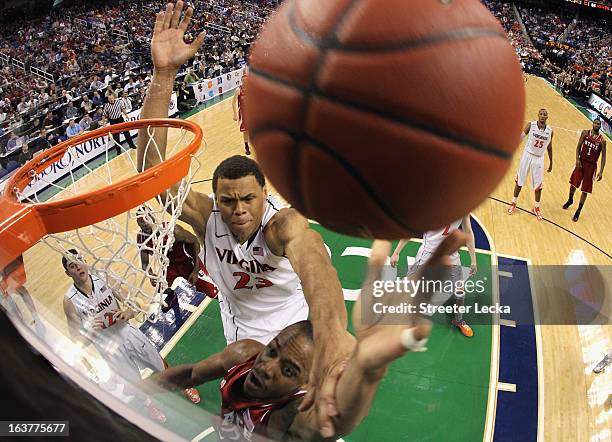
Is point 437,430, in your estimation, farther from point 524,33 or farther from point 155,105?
point 524,33

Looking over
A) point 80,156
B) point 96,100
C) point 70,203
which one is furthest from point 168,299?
point 96,100

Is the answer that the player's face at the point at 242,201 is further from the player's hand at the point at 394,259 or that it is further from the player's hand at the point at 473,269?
the player's hand at the point at 473,269

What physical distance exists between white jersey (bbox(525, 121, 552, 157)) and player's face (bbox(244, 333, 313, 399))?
5.08 m

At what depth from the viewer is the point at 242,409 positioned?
7.33 ft

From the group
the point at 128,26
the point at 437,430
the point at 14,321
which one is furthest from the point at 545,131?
the point at 128,26

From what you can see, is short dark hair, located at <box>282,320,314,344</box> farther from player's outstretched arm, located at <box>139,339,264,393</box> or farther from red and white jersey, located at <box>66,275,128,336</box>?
red and white jersey, located at <box>66,275,128,336</box>

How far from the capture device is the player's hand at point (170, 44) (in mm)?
2439

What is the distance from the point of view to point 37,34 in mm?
15977

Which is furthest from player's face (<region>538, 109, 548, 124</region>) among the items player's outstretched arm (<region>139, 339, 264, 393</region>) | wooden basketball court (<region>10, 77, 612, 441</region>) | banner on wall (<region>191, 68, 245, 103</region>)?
banner on wall (<region>191, 68, 245, 103</region>)

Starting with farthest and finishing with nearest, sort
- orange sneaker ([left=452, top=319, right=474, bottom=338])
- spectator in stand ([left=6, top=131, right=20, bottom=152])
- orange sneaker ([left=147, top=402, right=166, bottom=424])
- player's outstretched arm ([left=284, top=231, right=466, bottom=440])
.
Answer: spectator in stand ([left=6, top=131, right=20, bottom=152]) → orange sneaker ([left=452, top=319, right=474, bottom=338]) → player's outstretched arm ([left=284, top=231, right=466, bottom=440]) → orange sneaker ([left=147, top=402, right=166, bottom=424])

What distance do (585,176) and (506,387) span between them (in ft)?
11.5

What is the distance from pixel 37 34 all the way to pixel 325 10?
18072mm

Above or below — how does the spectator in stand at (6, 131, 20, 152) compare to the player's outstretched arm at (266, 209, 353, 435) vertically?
below

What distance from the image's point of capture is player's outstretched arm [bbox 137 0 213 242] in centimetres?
245
